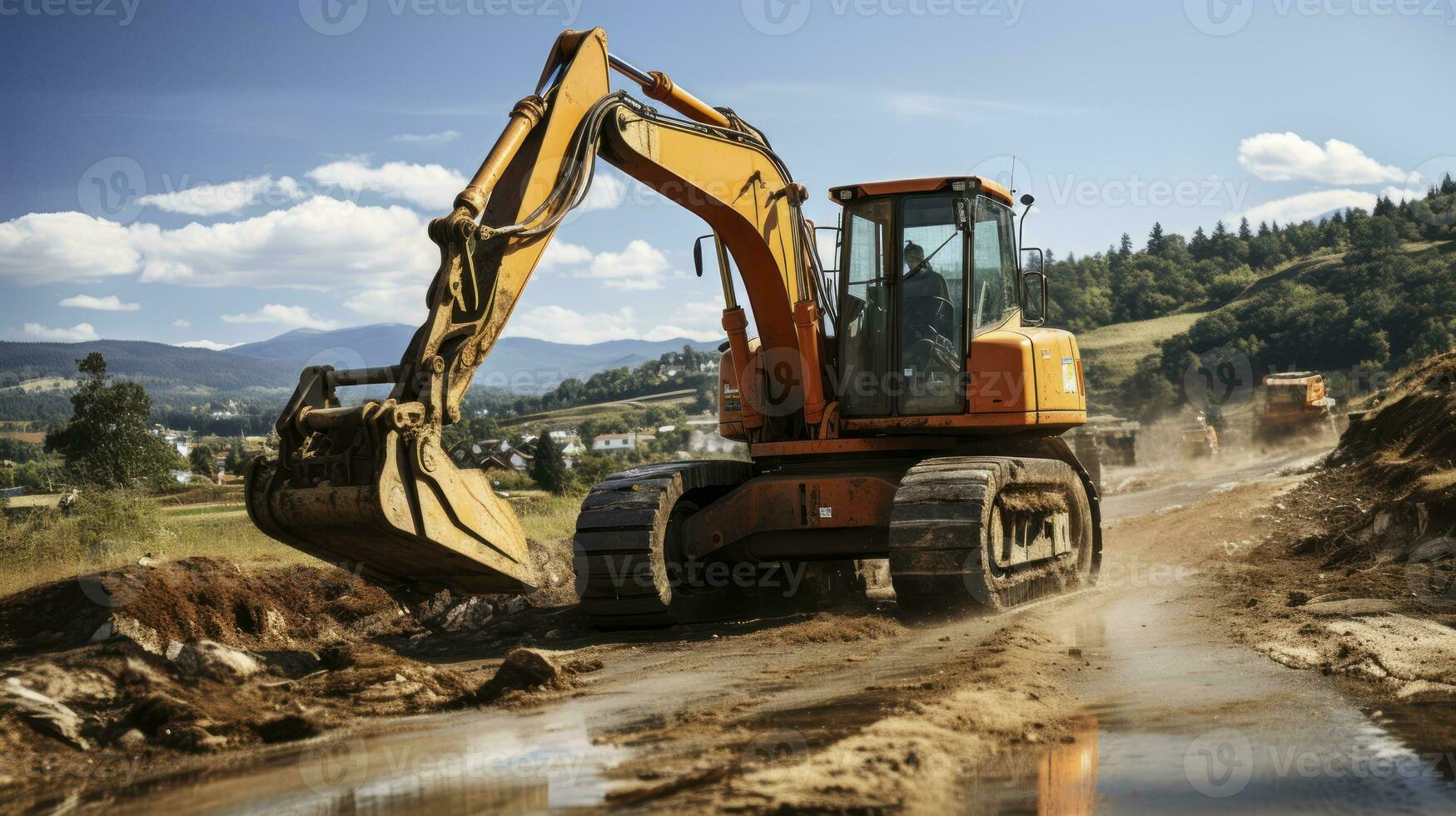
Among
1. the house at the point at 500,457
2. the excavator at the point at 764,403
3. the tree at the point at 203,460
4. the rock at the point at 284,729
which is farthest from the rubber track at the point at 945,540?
the tree at the point at 203,460

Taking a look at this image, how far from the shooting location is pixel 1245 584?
1048 cm

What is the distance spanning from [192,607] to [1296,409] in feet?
117

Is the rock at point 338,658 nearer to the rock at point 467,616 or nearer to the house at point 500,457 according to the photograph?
the rock at point 467,616

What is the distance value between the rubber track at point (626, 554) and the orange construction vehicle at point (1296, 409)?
33273 millimetres

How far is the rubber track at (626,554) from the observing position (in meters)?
9.04

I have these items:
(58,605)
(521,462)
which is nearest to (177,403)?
(521,462)

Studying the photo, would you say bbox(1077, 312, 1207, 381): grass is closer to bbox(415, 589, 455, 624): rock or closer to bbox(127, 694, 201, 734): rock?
bbox(415, 589, 455, 624): rock

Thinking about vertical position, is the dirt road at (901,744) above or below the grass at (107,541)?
below

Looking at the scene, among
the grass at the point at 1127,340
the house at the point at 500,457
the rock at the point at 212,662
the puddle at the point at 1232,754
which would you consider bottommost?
the puddle at the point at 1232,754

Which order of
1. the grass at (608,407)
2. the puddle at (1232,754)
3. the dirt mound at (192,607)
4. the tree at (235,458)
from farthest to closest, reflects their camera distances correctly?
the grass at (608,407)
the tree at (235,458)
the dirt mound at (192,607)
the puddle at (1232,754)

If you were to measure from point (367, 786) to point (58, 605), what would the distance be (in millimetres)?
6346

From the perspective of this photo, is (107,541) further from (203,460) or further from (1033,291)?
(203,460)

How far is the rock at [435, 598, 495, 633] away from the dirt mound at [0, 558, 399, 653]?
738mm

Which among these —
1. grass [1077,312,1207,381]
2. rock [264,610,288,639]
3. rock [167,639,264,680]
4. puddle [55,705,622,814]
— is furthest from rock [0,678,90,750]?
grass [1077,312,1207,381]
